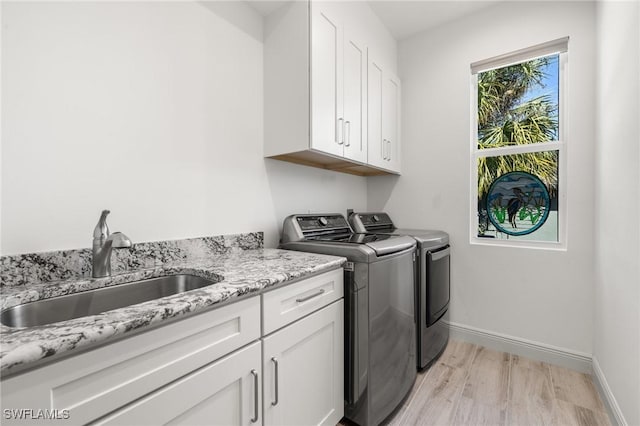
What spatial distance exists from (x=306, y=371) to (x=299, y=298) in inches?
12.2

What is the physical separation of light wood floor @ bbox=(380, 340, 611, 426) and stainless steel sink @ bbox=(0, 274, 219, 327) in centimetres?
130

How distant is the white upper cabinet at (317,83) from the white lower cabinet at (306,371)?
3.12 feet

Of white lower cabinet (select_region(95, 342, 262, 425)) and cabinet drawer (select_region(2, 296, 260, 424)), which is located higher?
cabinet drawer (select_region(2, 296, 260, 424))

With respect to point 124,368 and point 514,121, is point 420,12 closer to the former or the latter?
point 514,121

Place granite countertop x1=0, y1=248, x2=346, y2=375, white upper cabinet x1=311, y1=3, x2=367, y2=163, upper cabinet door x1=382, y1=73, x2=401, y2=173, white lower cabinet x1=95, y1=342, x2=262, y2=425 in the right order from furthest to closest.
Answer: upper cabinet door x1=382, y1=73, x2=401, y2=173 < white upper cabinet x1=311, y1=3, x2=367, y2=163 < white lower cabinet x1=95, y1=342, x2=262, y2=425 < granite countertop x1=0, y1=248, x2=346, y2=375

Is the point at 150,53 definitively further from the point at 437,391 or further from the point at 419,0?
the point at 437,391

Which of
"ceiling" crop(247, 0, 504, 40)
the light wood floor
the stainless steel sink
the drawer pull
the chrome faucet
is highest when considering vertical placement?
"ceiling" crop(247, 0, 504, 40)

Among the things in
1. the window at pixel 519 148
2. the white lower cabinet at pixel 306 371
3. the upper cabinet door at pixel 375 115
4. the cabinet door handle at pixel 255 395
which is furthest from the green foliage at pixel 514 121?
the cabinet door handle at pixel 255 395

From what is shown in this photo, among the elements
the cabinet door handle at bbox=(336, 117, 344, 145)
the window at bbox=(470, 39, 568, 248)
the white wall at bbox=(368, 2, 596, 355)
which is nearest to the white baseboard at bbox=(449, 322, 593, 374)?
the white wall at bbox=(368, 2, 596, 355)

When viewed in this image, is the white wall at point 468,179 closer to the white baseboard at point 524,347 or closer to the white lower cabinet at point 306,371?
the white baseboard at point 524,347

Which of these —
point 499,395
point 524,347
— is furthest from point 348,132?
point 524,347

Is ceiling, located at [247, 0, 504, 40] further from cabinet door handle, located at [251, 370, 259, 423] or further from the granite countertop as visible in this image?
cabinet door handle, located at [251, 370, 259, 423]

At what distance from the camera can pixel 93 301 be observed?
0.97 m

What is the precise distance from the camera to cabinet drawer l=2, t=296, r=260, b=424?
1.74 feet
